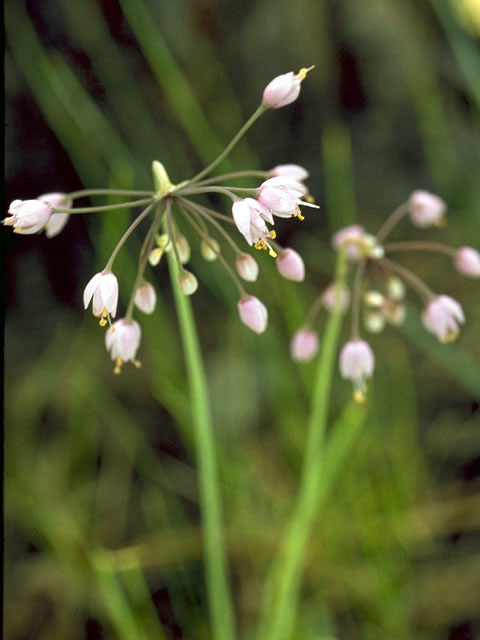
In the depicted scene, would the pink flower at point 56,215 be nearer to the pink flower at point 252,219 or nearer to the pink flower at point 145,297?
the pink flower at point 145,297

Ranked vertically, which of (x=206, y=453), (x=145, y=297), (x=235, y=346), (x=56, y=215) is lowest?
(x=206, y=453)

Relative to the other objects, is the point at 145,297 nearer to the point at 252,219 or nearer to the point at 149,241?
the point at 149,241

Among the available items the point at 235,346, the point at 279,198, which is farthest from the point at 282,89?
the point at 235,346

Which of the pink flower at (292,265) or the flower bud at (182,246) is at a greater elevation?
the flower bud at (182,246)

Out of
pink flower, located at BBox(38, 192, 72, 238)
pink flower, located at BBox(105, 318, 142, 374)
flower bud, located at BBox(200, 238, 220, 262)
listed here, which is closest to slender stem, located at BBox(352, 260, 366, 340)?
flower bud, located at BBox(200, 238, 220, 262)

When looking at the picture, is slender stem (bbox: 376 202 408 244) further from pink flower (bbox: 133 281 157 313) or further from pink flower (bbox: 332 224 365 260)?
pink flower (bbox: 133 281 157 313)

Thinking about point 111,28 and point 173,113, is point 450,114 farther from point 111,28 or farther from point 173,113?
point 111,28

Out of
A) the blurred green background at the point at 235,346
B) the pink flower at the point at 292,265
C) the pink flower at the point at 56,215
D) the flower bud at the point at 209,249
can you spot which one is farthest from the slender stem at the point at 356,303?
the blurred green background at the point at 235,346
